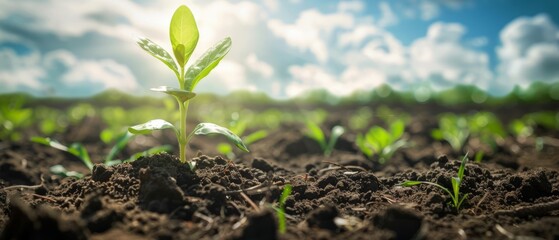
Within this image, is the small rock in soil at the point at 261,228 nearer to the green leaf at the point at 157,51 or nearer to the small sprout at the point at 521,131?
the green leaf at the point at 157,51

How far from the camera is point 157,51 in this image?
2.29 metres

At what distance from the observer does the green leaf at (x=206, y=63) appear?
2.25 metres

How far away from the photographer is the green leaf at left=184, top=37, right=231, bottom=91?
2255 mm

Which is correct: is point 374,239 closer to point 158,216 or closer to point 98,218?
point 158,216

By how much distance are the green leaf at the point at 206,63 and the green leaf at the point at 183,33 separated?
71mm

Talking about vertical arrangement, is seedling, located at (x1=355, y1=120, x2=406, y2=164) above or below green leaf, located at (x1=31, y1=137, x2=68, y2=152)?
above

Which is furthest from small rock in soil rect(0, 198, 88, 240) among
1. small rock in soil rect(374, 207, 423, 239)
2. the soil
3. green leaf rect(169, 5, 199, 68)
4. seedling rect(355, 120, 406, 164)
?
seedling rect(355, 120, 406, 164)

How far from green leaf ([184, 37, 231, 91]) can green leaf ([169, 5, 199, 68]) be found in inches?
2.8

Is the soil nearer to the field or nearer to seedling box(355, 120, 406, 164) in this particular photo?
the field

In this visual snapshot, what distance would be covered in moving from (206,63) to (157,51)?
28 cm

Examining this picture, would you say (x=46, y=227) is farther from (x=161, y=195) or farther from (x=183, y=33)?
(x=183, y=33)

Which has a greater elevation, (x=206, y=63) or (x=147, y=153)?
(x=206, y=63)

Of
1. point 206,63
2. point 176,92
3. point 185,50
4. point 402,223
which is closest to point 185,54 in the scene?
point 185,50

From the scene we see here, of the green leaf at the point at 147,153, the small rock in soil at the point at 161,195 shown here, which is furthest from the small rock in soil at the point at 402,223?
the green leaf at the point at 147,153
